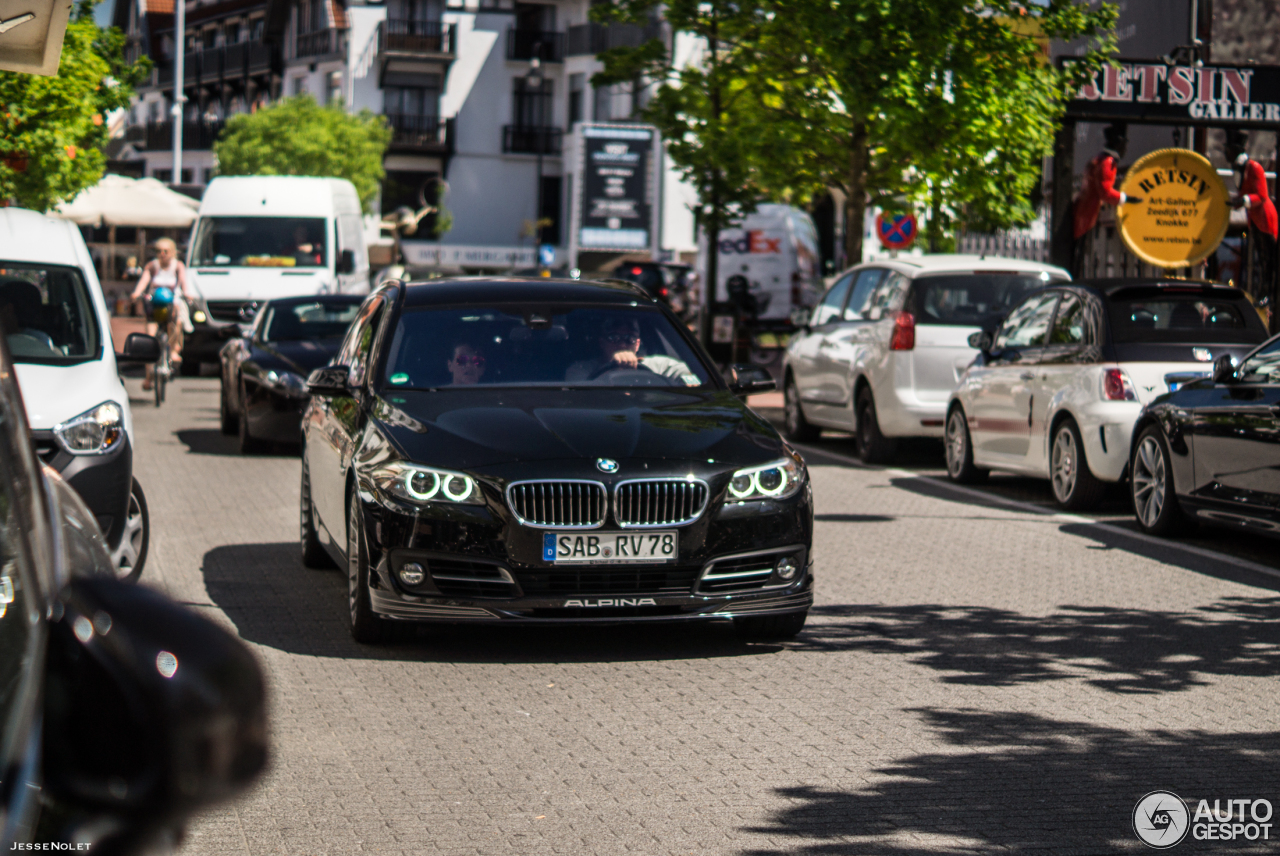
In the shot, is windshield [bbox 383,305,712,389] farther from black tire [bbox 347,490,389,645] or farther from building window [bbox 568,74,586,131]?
building window [bbox 568,74,586,131]

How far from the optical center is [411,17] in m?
71.0

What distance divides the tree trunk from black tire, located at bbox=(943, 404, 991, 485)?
27.7ft

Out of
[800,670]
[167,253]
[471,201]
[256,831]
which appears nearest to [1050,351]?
[800,670]

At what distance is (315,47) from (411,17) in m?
5.17

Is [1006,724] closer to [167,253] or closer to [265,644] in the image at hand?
[265,644]

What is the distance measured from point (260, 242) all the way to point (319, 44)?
49.4 metres

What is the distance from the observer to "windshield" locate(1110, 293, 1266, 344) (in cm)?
1200

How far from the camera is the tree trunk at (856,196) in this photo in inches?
898

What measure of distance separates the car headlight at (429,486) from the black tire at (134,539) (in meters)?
1.90

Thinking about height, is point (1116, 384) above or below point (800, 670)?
above

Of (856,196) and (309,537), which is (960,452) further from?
(856,196)

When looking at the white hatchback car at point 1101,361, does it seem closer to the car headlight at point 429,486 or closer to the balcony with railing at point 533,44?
the car headlight at point 429,486

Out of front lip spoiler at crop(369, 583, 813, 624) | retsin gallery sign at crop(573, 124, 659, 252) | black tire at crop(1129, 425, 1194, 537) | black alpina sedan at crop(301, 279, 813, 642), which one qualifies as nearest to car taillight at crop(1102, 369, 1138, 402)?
black tire at crop(1129, 425, 1194, 537)

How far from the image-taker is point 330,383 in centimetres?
822
